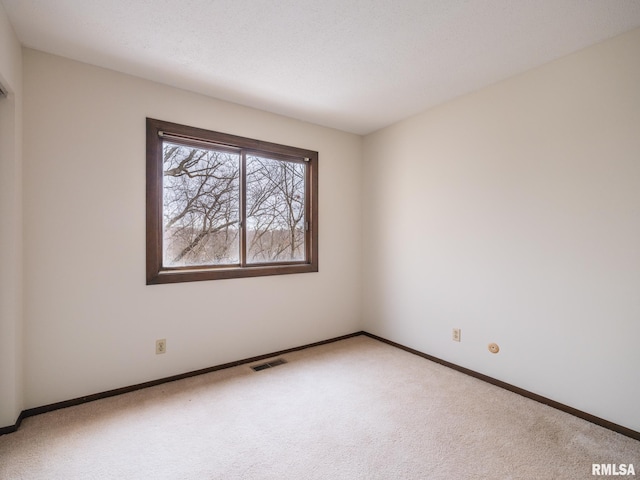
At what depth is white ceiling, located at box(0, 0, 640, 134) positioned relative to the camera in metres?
1.78

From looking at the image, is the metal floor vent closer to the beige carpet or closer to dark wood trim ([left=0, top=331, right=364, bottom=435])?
dark wood trim ([left=0, top=331, right=364, bottom=435])

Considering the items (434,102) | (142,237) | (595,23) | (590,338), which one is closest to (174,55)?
(142,237)

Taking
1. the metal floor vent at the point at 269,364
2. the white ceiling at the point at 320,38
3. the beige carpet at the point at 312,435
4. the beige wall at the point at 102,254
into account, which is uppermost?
the white ceiling at the point at 320,38

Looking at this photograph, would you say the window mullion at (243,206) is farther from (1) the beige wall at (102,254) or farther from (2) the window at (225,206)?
(1) the beige wall at (102,254)

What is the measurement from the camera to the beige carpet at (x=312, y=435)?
1.67m

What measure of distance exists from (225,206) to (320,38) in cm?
166

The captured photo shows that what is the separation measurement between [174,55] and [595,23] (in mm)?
2685

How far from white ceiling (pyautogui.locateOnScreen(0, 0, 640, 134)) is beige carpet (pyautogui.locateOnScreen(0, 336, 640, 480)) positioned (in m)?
2.49

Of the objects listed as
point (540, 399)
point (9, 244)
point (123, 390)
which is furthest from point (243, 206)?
point (540, 399)

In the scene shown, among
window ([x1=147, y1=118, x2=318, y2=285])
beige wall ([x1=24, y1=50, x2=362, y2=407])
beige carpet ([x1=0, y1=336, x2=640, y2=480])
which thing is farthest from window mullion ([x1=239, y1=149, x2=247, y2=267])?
beige carpet ([x1=0, y1=336, x2=640, y2=480])

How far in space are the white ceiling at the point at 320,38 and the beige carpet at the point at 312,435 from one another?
249 cm

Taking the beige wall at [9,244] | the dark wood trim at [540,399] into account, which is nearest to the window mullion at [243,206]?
the beige wall at [9,244]

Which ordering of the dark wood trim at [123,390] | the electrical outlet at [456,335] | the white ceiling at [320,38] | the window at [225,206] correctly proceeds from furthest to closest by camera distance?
the electrical outlet at [456,335] → the window at [225,206] → the dark wood trim at [123,390] → the white ceiling at [320,38]

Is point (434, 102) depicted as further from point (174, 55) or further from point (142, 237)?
point (142, 237)
